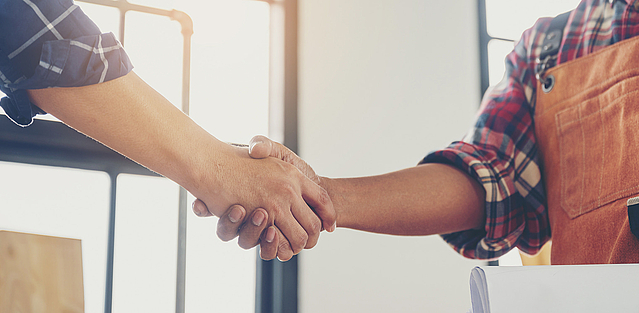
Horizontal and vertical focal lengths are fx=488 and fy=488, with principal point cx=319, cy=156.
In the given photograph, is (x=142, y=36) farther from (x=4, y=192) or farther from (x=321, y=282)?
(x=321, y=282)

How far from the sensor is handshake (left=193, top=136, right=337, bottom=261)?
74 centimetres

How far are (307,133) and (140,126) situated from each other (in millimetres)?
920

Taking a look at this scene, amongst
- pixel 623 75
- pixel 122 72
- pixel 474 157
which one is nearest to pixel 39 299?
pixel 122 72

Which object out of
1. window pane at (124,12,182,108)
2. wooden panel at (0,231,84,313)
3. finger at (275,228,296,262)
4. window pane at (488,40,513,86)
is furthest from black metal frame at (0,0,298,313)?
window pane at (488,40,513,86)

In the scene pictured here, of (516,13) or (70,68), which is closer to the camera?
(70,68)

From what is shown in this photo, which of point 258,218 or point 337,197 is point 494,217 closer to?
point 337,197

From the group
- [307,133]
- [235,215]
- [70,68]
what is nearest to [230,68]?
[307,133]

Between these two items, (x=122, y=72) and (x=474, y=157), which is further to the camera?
(x=474, y=157)

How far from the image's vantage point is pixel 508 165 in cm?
77

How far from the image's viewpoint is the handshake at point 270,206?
2.41 feet

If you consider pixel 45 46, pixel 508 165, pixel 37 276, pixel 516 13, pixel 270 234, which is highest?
pixel 516 13

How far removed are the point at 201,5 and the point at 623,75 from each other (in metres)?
1.20

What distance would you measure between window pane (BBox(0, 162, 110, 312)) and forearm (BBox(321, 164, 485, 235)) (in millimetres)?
779

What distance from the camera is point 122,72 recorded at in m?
0.59
